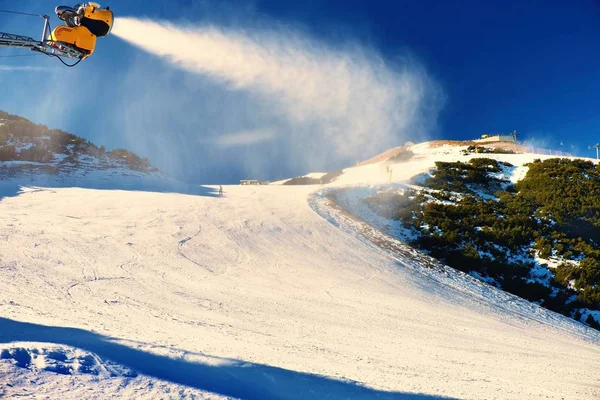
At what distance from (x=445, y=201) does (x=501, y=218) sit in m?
4.56

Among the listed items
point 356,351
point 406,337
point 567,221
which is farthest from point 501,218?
point 356,351

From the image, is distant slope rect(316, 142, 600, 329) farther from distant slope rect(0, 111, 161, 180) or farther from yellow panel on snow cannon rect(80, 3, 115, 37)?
distant slope rect(0, 111, 161, 180)

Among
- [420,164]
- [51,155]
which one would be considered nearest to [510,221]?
[420,164]

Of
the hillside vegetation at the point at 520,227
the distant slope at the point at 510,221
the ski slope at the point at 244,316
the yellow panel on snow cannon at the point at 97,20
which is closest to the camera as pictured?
the ski slope at the point at 244,316

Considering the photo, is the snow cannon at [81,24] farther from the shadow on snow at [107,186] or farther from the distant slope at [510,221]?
the shadow on snow at [107,186]

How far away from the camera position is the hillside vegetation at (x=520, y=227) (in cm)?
2114

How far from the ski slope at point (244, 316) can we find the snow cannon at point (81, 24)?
5.20 meters

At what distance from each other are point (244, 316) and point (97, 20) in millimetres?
7662

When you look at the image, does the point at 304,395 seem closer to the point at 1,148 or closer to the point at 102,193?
the point at 102,193

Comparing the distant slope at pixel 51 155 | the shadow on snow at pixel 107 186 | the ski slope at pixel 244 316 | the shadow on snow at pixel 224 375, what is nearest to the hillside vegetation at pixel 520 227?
the ski slope at pixel 244 316

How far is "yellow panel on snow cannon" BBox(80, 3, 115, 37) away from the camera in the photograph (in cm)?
845

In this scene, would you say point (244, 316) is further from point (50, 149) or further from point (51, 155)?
point (50, 149)

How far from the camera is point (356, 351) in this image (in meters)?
10.0

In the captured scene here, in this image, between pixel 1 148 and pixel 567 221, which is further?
pixel 1 148
